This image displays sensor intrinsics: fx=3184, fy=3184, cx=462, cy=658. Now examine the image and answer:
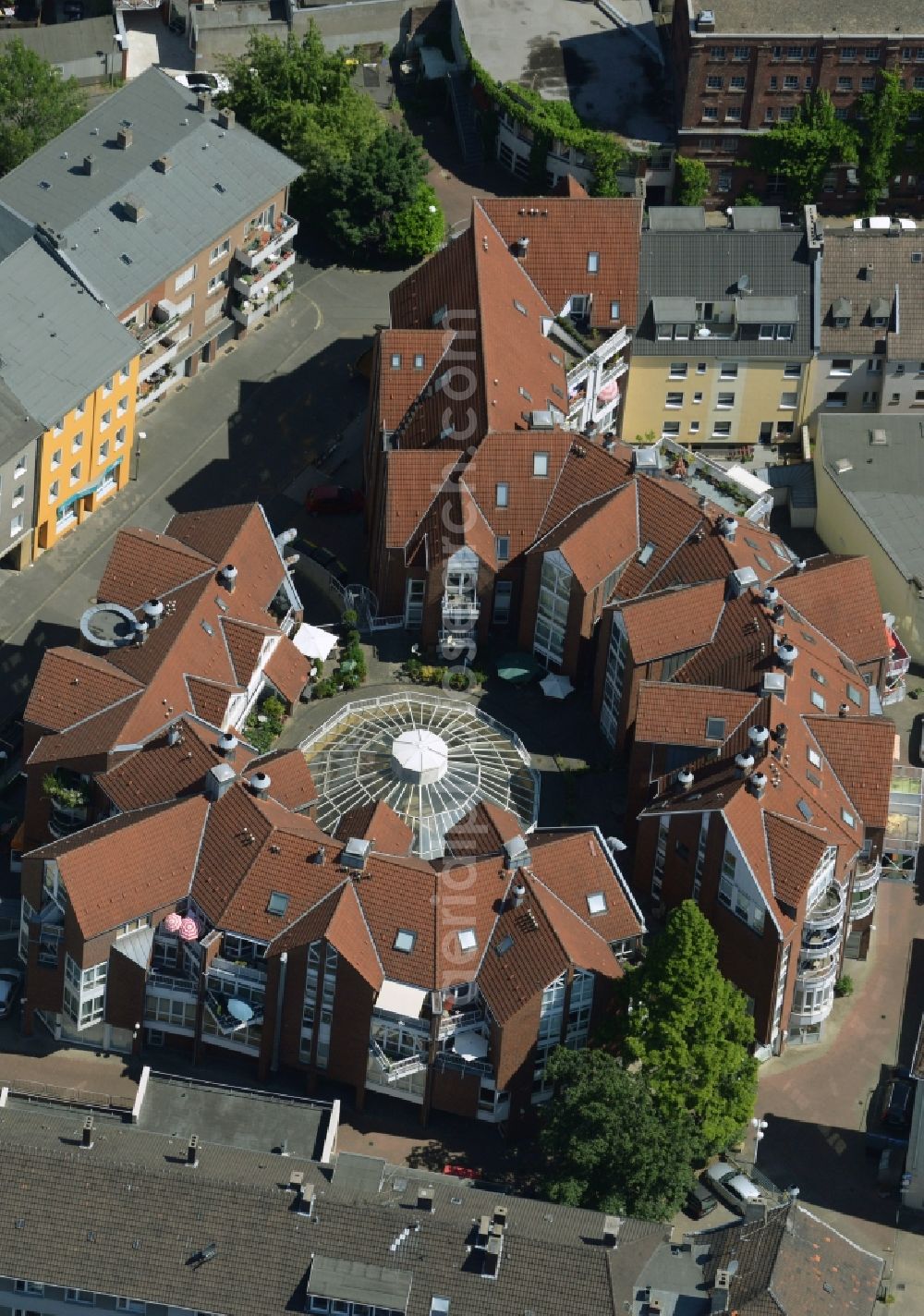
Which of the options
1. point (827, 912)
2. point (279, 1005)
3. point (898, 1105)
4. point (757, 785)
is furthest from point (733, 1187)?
point (279, 1005)

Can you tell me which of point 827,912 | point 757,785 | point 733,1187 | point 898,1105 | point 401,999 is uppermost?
point 757,785

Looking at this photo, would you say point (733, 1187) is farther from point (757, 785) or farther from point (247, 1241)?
point (247, 1241)

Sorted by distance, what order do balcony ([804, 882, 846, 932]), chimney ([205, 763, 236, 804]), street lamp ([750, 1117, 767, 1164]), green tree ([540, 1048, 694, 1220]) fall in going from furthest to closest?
chimney ([205, 763, 236, 804]) < balcony ([804, 882, 846, 932]) < street lamp ([750, 1117, 767, 1164]) < green tree ([540, 1048, 694, 1220])

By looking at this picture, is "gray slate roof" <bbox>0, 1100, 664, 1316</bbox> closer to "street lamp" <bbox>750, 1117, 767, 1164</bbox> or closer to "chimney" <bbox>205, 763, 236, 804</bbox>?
"street lamp" <bbox>750, 1117, 767, 1164</bbox>

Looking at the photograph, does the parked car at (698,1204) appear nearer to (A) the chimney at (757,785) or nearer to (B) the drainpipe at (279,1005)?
(A) the chimney at (757,785)

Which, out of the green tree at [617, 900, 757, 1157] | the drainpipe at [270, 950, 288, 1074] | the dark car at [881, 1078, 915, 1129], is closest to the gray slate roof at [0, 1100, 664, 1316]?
the green tree at [617, 900, 757, 1157]
